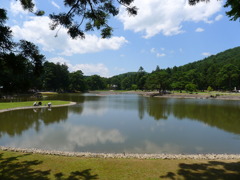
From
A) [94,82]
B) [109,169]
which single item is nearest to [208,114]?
[109,169]

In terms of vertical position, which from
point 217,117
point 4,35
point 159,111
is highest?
point 4,35

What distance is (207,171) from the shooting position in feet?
16.5

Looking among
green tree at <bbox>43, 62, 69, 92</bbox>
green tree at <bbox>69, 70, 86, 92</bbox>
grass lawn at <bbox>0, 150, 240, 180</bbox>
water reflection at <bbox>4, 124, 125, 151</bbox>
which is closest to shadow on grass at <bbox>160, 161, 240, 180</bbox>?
grass lawn at <bbox>0, 150, 240, 180</bbox>

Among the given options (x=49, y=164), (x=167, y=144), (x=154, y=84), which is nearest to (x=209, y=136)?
(x=167, y=144)

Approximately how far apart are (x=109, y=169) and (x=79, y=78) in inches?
3360

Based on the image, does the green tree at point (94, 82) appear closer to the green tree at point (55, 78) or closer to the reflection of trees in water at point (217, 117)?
the green tree at point (55, 78)

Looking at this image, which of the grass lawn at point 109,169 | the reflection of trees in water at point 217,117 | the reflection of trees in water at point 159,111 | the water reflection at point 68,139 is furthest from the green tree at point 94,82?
the grass lawn at point 109,169

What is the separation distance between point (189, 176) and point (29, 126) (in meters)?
12.7

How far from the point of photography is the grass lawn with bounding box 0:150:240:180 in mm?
4695

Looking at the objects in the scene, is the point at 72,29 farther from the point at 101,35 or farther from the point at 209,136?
the point at 209,136

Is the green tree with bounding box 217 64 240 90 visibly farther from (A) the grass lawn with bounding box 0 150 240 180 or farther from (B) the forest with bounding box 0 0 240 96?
(A) the grass lawn with bounding box 0 150 240 180

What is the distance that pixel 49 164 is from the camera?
5.57 m

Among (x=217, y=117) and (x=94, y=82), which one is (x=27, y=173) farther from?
(x=94, y=82)

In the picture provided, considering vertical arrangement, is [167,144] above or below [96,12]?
below
